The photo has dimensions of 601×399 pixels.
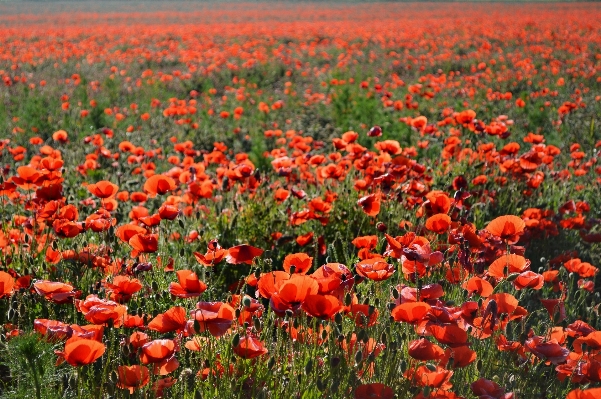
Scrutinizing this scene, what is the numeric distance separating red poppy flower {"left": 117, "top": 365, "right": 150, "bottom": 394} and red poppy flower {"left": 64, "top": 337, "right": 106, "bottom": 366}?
0.18 meters

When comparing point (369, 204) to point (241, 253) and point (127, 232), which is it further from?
point (127, 232)

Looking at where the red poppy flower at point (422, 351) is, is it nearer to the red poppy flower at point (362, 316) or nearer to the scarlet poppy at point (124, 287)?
the red poppy flower at point (362, 316)

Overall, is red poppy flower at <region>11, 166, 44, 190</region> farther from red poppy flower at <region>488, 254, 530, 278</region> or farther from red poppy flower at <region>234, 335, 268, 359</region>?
red poppy flower at <region>488, 254, 530, 278</region>

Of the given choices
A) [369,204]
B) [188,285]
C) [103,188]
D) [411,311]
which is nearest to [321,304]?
[411,311]

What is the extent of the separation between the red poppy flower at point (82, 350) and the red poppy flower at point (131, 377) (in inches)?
6.9

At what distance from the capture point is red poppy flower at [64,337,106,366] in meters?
1.45

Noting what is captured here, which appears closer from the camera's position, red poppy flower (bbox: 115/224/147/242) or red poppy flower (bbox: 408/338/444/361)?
red poppy flower (bbox: 408/338/444/361)

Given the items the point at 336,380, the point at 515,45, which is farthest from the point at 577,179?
the point at 515,45

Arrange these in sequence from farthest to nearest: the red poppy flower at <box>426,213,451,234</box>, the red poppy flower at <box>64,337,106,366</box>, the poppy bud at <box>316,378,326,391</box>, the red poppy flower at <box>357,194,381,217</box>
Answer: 1. the red poppy flower at <box>357,194,381,217</box>
2. the red poppy flower at <box>426,213,451,234</box>
3. the poppy bud at <box>316,378,326,391</box>
4. the red poppy flower at <box>64,337,106,366</box>

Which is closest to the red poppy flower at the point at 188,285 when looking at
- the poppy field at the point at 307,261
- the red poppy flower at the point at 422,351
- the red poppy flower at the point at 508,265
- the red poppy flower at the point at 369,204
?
the poppy field at the point at 307,261

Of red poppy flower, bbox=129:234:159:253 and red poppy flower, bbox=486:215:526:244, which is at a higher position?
red poppy flower, bbox=486:215:526:244

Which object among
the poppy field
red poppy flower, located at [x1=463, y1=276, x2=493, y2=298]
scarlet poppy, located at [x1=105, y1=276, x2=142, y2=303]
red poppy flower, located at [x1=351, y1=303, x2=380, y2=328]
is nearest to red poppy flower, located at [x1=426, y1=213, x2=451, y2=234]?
the poppy field

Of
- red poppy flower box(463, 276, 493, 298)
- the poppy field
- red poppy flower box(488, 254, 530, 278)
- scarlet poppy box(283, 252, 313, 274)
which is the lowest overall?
the poppy field

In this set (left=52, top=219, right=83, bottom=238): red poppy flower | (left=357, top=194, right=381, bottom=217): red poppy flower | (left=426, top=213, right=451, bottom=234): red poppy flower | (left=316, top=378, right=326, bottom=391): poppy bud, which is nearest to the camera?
(left=316, top=378, right=326, bottom=391): poppy bud
